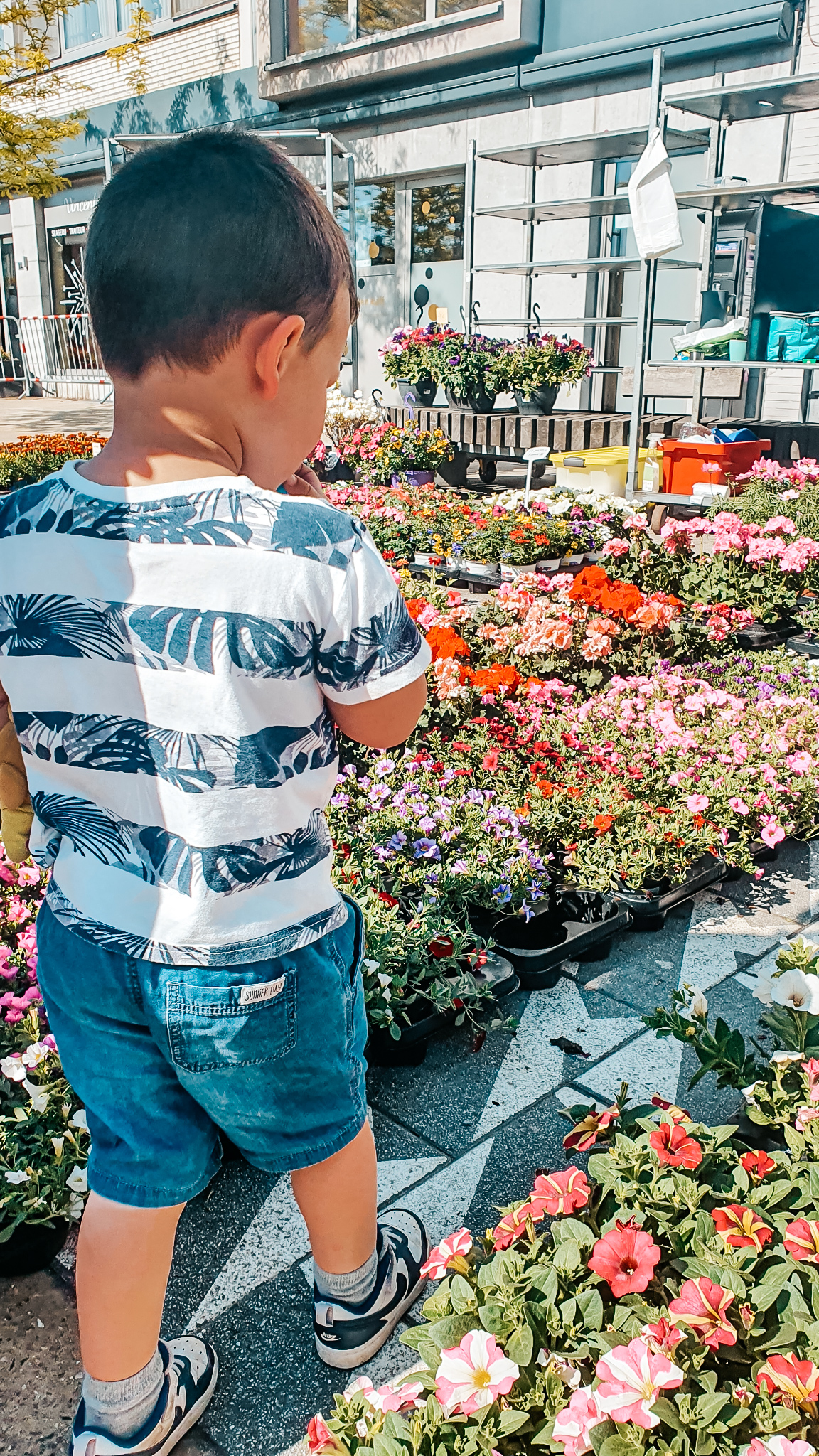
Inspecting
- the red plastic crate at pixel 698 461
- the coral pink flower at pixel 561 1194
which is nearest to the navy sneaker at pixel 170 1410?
the coral pink flower at pixel 561 1194

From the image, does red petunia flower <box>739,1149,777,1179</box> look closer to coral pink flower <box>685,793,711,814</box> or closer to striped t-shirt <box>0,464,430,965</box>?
striped t-shirt <box>0,464,430,965</box>

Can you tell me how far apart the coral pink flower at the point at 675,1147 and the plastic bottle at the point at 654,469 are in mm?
7241

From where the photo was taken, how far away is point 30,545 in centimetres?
125

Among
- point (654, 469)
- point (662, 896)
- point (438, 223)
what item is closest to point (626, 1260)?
point (662, 896)

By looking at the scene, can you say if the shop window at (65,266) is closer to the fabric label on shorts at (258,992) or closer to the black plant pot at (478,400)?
the black plant pot at (478,400)

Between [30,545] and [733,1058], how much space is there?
143 centimetres

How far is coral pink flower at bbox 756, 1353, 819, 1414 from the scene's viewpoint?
117cm

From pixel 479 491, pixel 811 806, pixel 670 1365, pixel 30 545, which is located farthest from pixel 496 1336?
pixel 479 491

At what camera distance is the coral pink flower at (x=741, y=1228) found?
1394mm

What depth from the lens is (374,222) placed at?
48.1 feet

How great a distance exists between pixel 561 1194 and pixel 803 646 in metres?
4.26

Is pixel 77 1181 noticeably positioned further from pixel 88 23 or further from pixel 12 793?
pixel 88 23

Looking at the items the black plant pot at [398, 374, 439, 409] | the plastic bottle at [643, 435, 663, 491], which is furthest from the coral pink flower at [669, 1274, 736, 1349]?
the black plant pot at [398, 374, 439, 409]

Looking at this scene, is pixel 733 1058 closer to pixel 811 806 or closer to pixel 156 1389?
pixel 156 1389
